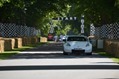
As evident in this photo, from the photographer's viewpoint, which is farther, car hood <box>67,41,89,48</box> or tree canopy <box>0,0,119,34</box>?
tree canopy <box>0,0,119,34</box>

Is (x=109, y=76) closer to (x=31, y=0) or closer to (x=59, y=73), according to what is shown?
(x=59, y=73)

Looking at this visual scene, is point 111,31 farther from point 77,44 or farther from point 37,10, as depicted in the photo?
point 37,10

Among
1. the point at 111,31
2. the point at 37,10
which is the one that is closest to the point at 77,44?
the point at 111,31

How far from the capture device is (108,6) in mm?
45906

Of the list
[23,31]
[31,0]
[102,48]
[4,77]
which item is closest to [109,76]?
[4,77]

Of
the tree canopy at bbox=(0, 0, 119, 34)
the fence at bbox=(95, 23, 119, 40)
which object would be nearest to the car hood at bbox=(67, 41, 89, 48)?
the fence at bbox=(95, 23, 119, 40)

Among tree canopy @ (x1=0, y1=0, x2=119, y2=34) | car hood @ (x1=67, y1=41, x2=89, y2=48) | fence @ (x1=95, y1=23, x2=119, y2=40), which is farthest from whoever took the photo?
tree canopy @ (x1=0, y1=0, x2=119, y2=34)

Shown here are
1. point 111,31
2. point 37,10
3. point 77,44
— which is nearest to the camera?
point 77,44

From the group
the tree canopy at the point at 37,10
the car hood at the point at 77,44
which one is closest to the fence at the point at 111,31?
the tree canopy at the point at 37,10

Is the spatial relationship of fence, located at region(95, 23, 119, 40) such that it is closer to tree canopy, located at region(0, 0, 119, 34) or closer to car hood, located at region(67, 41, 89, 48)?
tree canopy, located at region(0, 0, 119, 34)

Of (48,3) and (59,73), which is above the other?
(48,3)

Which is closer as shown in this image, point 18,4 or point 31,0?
point 18,4

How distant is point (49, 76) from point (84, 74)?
1.57 m

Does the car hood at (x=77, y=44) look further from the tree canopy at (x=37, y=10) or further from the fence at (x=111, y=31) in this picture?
the tree canopy at (x=37, y=10)
